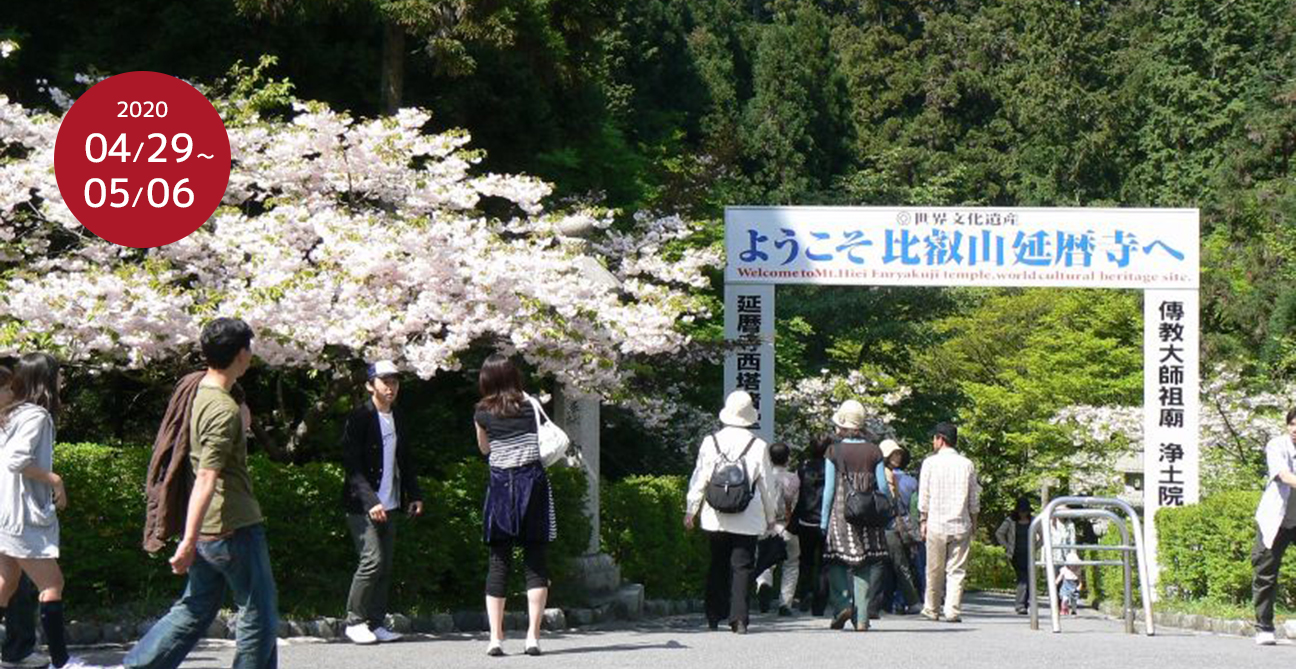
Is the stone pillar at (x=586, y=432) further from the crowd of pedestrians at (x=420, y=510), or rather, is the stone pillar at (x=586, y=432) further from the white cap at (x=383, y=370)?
the white cap at (x=383, y=370)

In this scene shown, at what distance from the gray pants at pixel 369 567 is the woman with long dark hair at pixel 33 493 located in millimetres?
2225

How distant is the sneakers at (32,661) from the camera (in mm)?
7955

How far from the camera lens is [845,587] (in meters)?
12.1

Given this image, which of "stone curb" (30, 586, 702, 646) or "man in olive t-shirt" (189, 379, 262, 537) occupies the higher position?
"man in olive t-shirt" (189, 379, 262, 537)

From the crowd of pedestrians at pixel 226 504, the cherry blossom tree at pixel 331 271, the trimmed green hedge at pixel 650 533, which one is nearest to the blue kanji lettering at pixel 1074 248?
the trimmed green hedge at pixel 650 533

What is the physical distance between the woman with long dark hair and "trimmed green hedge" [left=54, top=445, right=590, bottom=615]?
2.07 m

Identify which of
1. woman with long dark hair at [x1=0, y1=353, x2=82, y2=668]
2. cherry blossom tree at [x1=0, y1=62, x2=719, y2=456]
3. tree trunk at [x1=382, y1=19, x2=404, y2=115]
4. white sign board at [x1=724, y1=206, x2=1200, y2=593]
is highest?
tree trunk at [x1=382, y1=19, x2=404, y2=115]

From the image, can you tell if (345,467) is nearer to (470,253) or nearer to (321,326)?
(321,326)

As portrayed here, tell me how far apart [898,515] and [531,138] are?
711 centimetres

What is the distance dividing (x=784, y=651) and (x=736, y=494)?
1.52 meters

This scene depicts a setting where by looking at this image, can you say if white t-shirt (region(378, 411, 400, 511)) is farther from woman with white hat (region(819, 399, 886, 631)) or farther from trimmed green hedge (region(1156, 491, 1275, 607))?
trimmed green hedge (region(1156, 491, 1275, 607))

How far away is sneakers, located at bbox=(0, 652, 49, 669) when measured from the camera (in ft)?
26.1

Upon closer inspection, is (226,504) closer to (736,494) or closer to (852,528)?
(736,494)

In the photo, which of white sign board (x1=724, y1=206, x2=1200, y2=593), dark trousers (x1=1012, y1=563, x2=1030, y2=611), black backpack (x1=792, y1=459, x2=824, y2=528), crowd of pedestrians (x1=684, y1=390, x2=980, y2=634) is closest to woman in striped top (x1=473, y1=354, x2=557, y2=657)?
crowd of pedestrians (x1=684, y1=390, x2=980, y2=634)
